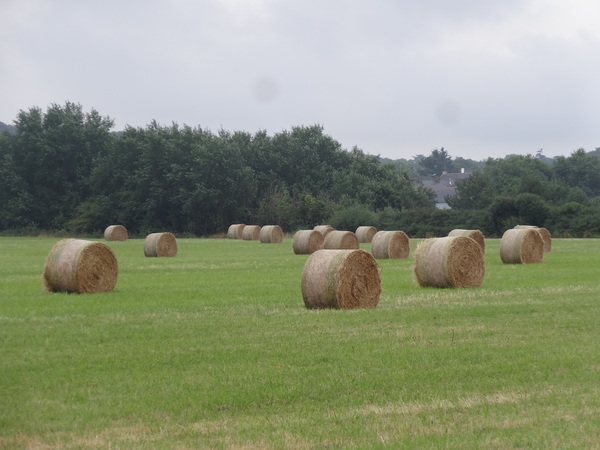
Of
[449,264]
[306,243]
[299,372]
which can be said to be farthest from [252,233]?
[299,372]

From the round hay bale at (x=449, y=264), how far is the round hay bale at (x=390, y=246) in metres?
14.0

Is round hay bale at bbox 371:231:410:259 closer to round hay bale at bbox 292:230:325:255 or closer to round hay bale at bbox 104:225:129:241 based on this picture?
round hay bale at bbox 292:230:325:255

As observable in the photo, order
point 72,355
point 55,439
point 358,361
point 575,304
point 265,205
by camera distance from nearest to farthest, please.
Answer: point 55,439, point 358,361, point 72,355, point 575,304, point 265,205

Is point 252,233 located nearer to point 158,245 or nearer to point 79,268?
point 158,245

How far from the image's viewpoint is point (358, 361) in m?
11.5

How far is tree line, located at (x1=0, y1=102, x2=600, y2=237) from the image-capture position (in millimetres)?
82000

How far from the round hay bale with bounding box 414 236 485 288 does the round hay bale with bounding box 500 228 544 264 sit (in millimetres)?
9614

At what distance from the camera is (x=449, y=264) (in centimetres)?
2262

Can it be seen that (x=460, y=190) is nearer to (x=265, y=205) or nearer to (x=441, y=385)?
(x=265, y=205)

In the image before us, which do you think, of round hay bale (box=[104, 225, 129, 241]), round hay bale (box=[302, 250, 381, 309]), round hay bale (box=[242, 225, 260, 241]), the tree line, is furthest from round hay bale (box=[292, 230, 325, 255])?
the tree line

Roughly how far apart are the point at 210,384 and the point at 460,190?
104 m

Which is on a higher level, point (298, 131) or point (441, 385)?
point (298, 131)

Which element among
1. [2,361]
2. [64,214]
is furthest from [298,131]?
[2,361]

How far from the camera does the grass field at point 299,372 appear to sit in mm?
8109
